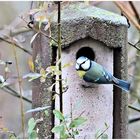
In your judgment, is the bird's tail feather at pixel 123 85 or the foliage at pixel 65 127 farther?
the bird's tail feather at pixel 123 85

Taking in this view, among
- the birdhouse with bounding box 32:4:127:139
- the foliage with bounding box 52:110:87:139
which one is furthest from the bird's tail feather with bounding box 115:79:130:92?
the foliage with bounding box 52:110:87:139

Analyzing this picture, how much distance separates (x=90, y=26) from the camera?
8.19ft

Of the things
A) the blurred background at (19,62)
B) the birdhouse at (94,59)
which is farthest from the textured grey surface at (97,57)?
the blurred background at (19,62)

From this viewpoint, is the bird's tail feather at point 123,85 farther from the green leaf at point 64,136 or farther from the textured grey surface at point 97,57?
the green leaf at point 64,136

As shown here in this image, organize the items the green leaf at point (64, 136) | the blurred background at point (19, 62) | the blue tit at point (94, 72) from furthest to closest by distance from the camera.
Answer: the blurred background at point (19, 62) → the blue tit at point (94, 72) → the green leaf at point (64, 136)

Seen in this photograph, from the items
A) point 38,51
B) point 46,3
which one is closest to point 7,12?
point 38,51

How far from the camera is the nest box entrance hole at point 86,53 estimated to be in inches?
99.9

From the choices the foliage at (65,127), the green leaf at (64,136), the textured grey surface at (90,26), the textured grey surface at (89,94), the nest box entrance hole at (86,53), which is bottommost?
the green leaf at (64,136)

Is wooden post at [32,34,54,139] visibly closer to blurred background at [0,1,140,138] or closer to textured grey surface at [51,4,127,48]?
textured grey surface at [51,4,127,48]

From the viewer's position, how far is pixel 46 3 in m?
1.91

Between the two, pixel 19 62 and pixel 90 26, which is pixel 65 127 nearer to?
pixel 90 26

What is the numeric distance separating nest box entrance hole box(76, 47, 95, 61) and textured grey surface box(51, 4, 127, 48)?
0.07 metres

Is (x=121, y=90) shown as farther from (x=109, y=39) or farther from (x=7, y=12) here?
(x=7, y=12)

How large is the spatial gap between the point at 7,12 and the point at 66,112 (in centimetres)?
249
